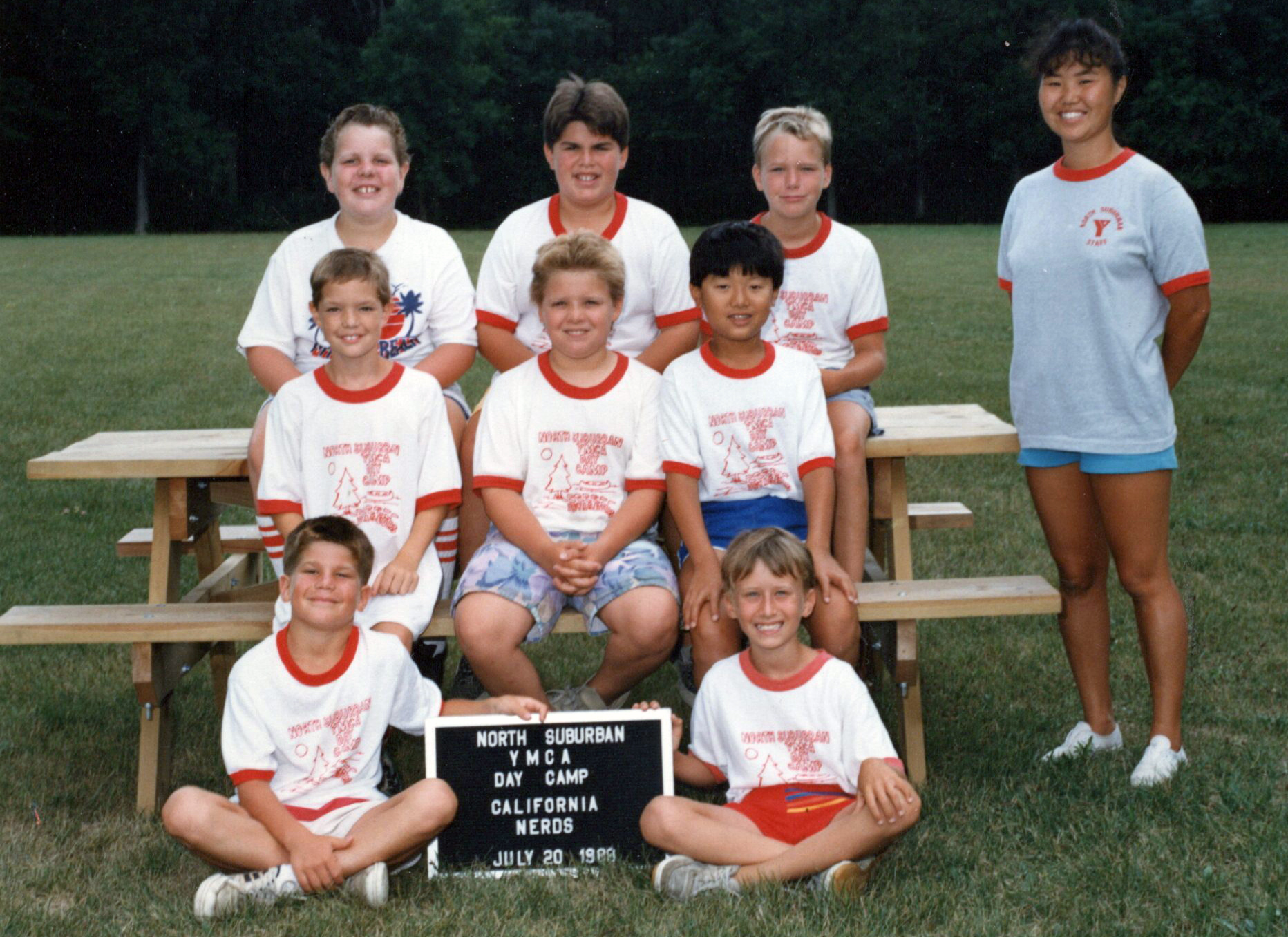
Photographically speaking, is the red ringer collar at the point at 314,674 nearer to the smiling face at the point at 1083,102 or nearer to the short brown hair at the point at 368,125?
the short brown hair at the point at 368,125

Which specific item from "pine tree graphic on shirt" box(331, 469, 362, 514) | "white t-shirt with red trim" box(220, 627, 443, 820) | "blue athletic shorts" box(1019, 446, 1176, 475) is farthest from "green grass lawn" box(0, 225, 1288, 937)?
"pine tree graphic on shirt" box(331, 469, 362, 514)

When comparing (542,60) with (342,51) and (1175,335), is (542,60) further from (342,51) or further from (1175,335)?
(1175,335)

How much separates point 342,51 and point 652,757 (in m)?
55.4

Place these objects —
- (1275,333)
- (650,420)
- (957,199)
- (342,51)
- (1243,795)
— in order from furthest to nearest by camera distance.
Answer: (342,51) → (957,199) → (1275,333) → (650,420) → (1243,795)

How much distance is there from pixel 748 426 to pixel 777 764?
3.39ft

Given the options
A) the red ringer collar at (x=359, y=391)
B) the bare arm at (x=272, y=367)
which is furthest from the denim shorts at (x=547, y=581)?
the bare arm at (x=272, y=367)

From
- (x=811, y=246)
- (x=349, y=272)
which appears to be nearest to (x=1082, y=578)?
(x=811, y=246)

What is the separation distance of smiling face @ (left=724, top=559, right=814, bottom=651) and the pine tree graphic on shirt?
1.17 m

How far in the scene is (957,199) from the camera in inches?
2034

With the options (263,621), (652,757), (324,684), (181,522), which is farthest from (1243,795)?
(181,522)

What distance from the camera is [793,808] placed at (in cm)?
361

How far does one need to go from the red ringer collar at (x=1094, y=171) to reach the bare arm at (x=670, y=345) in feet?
4.12

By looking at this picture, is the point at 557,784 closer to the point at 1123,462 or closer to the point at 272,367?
the point at 272,367

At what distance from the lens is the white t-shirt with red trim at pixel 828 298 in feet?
15.3
